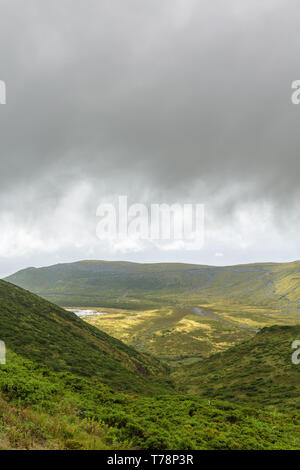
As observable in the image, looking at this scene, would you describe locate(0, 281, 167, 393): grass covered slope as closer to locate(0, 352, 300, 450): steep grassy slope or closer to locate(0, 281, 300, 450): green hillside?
locate(0, 281, 300, 450): green hillside

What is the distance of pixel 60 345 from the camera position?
3441cm

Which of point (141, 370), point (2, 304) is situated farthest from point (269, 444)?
point (2, 304)

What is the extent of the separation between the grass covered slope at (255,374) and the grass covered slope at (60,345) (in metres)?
8.57

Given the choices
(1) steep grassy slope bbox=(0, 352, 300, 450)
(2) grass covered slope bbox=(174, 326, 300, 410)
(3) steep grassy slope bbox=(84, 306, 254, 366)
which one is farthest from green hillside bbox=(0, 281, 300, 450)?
(3) steep grassy slope bbox=(84, 306, 254, 366)

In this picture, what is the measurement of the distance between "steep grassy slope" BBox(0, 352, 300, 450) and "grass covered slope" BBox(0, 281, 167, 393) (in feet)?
38.6

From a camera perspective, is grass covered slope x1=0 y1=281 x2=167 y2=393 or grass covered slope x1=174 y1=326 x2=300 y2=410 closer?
grass covered slope x1=0 y1=281 x2=167 y2=393

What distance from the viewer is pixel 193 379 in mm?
42875

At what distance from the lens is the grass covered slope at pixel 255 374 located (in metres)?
29.7

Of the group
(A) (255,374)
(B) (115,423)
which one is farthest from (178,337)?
(B) (115,423)

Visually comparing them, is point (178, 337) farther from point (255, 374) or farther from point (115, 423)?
point (115, 423)

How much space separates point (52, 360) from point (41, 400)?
1765cm

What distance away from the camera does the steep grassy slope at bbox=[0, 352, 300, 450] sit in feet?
30.2

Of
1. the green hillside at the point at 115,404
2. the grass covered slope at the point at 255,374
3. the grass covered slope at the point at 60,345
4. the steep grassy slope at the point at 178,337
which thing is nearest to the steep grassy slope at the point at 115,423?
the green hillside at the point at 115,404
